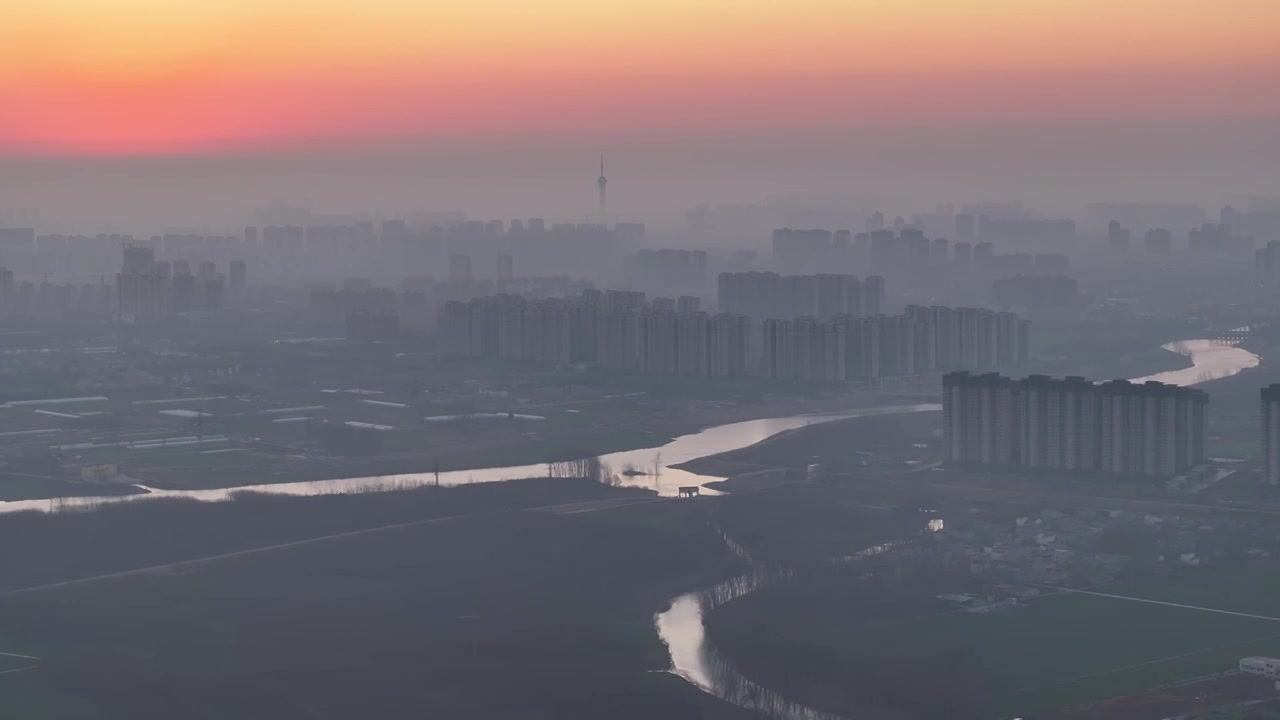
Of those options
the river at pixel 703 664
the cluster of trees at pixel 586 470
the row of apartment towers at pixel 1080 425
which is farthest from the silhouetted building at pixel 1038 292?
the river at pixel 703 664

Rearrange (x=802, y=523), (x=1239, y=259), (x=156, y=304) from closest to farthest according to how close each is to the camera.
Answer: (x=802, y=523) < (x=156, y=304) < (x=1239, y=259)

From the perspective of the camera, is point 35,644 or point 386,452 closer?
point 35,644

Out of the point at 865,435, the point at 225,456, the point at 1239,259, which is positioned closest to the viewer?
the point at 225,456

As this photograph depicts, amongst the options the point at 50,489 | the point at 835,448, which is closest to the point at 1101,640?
the point at 835,448

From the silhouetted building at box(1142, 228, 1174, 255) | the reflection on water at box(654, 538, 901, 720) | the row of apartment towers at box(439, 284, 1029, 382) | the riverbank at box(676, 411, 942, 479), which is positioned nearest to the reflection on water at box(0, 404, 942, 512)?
the riverbank at box(676, 411, 942, 479)

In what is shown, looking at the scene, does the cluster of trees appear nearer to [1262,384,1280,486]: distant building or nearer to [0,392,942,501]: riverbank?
[0,392,942,501]: riverbank

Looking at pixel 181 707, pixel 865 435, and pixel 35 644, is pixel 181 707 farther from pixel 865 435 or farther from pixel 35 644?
pixel 865 435

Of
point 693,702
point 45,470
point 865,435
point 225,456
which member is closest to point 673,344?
point 865,435
